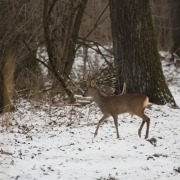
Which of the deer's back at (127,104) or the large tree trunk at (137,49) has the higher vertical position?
the large tree trunk at (137,49)

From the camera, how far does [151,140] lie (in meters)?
8.87

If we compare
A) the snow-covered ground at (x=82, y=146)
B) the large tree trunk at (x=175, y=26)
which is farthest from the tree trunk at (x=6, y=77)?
the large tree trunk at (x=175, y=26)

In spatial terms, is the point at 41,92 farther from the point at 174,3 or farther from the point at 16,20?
the point at 174,3

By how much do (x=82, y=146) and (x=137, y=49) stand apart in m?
4.40

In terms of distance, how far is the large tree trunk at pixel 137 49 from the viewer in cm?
1193

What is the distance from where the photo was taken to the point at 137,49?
12.0 meters

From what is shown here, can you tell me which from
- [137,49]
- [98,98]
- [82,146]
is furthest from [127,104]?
[137,49]

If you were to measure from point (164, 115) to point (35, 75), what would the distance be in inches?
138

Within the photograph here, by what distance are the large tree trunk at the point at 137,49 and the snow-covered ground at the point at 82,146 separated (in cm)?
59

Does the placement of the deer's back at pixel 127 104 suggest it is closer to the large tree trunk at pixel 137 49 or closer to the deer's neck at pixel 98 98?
the deer's neck at pixel 98 98

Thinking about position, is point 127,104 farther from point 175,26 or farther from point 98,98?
point 175,26

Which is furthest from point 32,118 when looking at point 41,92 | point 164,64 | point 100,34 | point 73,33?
point 164,64

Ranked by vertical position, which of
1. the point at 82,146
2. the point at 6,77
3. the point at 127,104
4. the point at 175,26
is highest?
the point at 175,26

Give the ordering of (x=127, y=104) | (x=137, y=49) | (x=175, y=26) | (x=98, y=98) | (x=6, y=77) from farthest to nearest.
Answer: (x=175, y=26)
(x=137, y=49)
(x=6, y=77)
(x=98, y=98)
(x=127, y=104)
